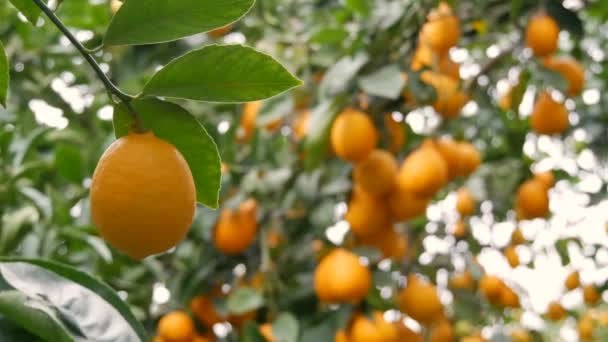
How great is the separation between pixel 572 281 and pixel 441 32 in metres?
1.46

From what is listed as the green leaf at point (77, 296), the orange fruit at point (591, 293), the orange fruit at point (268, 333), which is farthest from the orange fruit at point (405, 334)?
the orange fruit at point (591, 293)

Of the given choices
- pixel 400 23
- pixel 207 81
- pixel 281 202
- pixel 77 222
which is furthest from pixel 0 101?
pixel 281 202

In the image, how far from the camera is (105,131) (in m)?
1.84

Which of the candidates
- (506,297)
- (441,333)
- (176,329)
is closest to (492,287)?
(506,297)

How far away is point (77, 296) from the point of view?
2.10 feet

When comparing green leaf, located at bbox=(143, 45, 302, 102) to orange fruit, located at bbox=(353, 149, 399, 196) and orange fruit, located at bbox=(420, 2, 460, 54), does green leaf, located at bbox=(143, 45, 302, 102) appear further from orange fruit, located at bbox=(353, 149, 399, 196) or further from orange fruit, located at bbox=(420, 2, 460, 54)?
orange fruit, located at bbox=(420, 2, 460, 54)

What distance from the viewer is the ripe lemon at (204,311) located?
183cm

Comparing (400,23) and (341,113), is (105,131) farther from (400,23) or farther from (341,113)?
(400,23)

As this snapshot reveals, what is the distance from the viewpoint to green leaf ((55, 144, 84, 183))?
138cm

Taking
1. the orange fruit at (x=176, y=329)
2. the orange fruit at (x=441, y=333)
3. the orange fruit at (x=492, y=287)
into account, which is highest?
the orange fruit at (x=176, y=329)

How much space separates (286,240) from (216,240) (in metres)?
0.21

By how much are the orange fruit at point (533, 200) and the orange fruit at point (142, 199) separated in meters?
1.55

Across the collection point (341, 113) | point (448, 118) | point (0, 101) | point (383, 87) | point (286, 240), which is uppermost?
point (0, 101)

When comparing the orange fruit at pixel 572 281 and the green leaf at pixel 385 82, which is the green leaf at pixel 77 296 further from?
the orange fruit at pixel 572 281
